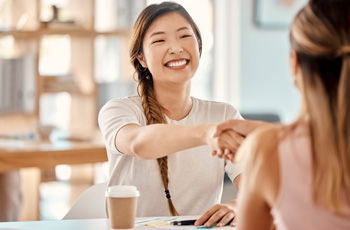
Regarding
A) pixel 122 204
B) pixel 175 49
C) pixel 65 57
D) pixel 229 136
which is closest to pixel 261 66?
pixel 65 57

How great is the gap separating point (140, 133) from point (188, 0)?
3798 millimetres

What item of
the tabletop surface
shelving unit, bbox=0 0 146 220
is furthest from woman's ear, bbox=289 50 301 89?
shelving unit, bbox=0 0 146 220

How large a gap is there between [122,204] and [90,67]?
9.97 ft

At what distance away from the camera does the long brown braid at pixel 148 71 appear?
221cm

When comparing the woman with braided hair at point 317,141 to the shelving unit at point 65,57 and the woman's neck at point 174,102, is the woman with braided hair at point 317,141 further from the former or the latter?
the shelving unit at point 65,57

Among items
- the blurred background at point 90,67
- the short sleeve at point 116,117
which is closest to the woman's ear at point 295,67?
the short sleeve at point 116,117

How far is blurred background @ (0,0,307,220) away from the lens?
430cm

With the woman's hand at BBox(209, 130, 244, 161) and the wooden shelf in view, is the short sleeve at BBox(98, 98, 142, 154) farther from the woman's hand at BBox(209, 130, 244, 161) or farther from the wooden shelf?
the wooden shelf

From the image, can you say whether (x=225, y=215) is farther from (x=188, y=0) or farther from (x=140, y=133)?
(x=188, y=0)

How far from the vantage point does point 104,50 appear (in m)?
5.02

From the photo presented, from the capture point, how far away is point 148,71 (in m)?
2.36

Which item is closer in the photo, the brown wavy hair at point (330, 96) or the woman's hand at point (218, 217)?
the brown wavy hair at point (330, 96)

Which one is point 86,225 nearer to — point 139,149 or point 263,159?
point 139,149

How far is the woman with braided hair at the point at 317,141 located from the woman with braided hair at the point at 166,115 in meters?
0.93
